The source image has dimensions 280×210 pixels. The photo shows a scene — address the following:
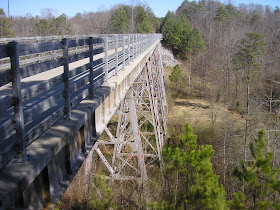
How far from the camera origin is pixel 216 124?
2341 centimetres

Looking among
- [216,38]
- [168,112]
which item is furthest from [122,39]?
[216,38]

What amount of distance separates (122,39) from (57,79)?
3793mm

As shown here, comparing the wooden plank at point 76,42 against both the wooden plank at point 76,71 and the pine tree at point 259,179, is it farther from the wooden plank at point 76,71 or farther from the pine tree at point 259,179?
the pine tree at point 259,179

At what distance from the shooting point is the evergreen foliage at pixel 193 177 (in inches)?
221

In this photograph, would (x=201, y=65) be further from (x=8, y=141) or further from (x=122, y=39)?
(x=8, y=141)

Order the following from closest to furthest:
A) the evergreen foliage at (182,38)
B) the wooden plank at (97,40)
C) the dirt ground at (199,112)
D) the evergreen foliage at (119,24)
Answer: the wooden plank at (97,40)
the dirt ground at (199,112)
the evergreen foliage at (119,24)
the evergreen foliage at (182,38)

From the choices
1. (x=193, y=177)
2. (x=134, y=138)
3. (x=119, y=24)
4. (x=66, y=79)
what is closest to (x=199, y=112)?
(x=134, y=138)

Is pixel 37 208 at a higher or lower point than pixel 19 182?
lower

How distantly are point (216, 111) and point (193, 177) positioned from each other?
19293 mm

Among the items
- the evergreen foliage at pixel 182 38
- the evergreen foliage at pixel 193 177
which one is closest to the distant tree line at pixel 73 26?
the evergreen foliage at pixel 182 38

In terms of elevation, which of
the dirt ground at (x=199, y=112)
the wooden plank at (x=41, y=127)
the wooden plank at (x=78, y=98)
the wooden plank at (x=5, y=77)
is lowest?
the dirt ground at (x=199, y=112)

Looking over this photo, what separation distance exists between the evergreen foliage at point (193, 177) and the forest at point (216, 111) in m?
0.02

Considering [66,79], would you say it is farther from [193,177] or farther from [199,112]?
[199,112]

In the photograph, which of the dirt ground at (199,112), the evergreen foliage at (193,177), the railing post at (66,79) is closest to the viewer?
the railing post at (66,79)
